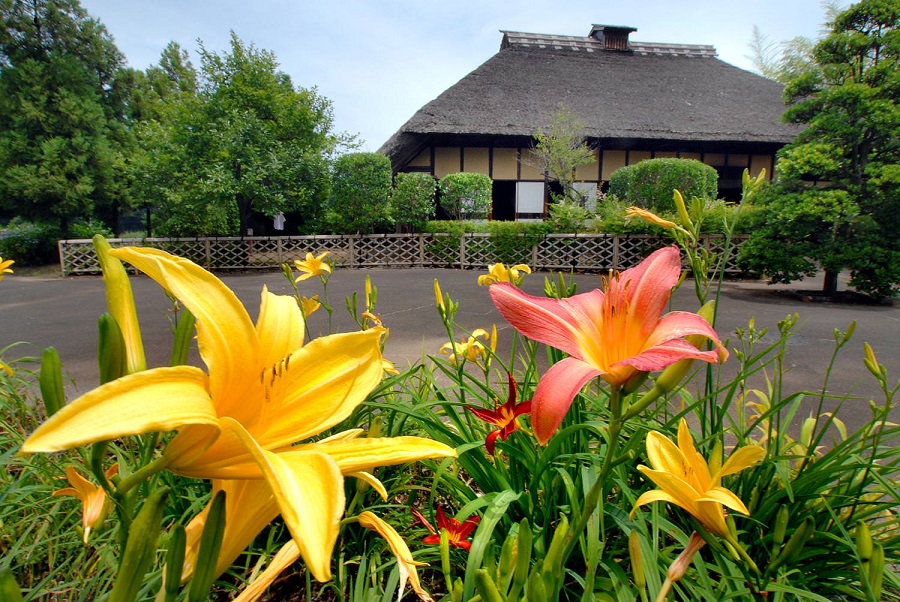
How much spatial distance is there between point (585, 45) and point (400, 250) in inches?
494

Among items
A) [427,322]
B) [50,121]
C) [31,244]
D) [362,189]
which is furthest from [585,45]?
[31,244]

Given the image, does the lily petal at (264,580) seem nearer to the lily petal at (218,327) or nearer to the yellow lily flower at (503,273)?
the lily petal at (218,327)

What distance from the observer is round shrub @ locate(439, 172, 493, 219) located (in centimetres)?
1250

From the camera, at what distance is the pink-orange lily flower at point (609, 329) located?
0.53 m

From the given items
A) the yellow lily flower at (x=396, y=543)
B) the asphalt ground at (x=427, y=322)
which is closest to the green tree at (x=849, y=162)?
the asphalt ground at (x=427, y=322)

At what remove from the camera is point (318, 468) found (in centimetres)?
36

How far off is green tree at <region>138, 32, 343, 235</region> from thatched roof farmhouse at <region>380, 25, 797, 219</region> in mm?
2483

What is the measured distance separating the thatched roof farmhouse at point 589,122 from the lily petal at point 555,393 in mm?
13127

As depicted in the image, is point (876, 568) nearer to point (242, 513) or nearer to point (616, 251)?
point (242, 513)

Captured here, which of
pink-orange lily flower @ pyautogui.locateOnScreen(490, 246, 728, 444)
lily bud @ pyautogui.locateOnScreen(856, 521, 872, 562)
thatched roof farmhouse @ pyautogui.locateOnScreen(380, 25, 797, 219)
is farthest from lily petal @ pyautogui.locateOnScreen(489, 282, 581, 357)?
thatched roof farmhouse @ pyautogui.locateOnScreen(380, 25, 797, 219)

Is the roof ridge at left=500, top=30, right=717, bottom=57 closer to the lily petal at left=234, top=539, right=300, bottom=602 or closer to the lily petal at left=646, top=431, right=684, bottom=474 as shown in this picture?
the lily petal at left=646, top=431, right=684, bottom=474

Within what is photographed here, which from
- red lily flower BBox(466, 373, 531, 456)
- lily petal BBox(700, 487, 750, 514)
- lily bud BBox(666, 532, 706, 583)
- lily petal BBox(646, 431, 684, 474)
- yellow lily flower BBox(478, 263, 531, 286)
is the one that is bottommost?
lily bud BBox(666, 532, 706, 583)

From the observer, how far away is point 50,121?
14320mm

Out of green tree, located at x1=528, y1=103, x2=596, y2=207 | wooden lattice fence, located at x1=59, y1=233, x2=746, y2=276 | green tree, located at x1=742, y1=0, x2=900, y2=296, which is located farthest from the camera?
green tree, located at x1=528, y1=103, x2=596, y2=207
